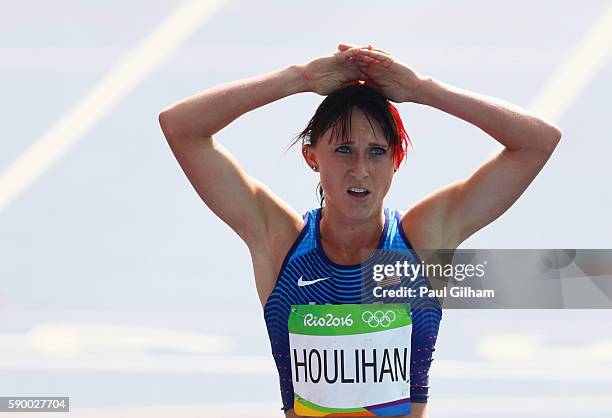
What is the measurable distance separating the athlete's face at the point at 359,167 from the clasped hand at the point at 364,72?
0.19 m

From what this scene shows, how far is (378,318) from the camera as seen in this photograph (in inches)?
203

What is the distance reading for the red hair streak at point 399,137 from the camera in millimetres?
5145

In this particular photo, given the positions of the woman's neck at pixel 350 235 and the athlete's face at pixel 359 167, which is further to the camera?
the woman's neck at pixel 350 235

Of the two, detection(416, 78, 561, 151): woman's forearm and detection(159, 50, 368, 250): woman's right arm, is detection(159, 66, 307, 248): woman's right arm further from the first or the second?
detection(416, 78, 561, 151): woman's forearm

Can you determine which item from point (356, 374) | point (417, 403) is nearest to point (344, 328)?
point (356, 374)

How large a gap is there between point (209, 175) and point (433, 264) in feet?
4.30

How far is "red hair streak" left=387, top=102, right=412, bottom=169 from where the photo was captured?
16.9 feet

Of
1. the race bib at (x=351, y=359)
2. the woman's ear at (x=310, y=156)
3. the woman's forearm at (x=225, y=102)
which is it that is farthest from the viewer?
the woman's ear at (x=310, y=156)

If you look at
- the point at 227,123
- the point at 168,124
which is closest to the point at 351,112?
the point at 227,123

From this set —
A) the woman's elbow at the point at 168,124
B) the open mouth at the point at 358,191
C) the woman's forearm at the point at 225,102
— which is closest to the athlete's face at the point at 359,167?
the open mouth at the point at 358,191

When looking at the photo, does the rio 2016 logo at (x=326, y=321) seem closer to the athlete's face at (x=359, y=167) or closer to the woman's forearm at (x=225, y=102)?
the athlete's face at (x=359, y=167)

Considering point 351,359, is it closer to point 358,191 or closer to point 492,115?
point 358,191

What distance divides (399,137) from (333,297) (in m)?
0.94

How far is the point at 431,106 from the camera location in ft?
16.3
